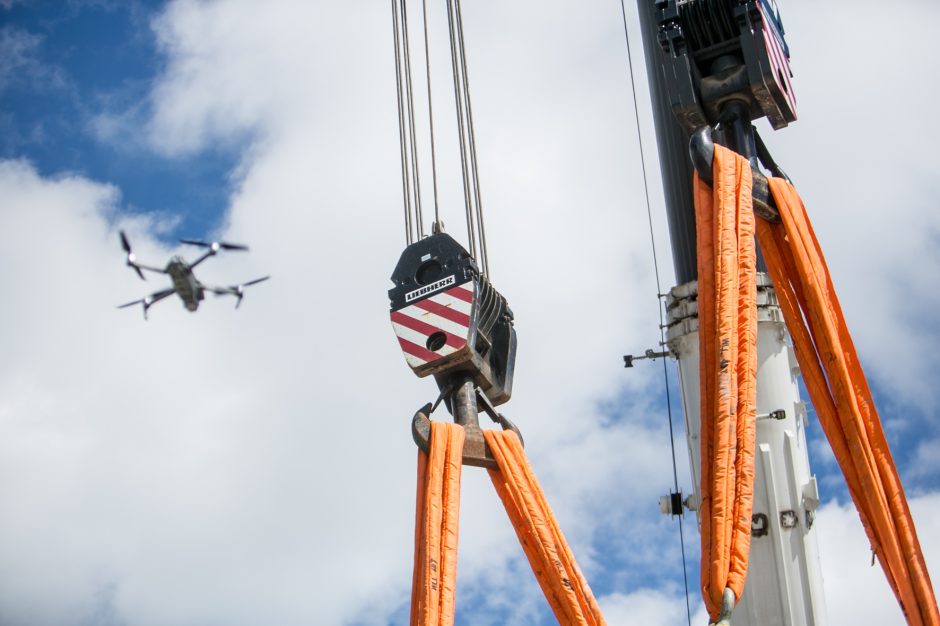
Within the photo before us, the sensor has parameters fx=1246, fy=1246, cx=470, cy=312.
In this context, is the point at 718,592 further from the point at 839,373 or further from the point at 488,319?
the point at 488,319

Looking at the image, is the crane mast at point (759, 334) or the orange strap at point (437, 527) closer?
the orange strap at point (437, 527)

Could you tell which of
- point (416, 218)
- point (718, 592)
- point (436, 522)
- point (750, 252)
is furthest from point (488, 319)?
point (718, 592)

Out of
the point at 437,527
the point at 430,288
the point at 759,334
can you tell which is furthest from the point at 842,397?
the point at 430,288

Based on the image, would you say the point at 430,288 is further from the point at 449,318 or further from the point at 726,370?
the point at 726,370

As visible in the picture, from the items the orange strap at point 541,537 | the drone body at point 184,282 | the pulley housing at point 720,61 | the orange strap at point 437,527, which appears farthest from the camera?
the pulley housing at point 720,61

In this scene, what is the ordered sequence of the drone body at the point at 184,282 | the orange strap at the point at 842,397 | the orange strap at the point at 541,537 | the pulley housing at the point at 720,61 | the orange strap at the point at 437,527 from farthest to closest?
1. the pulley housing at the point at 720,61
2. the orange strap at the point at 541,537
3. the orange strap at the point at 437,527
4. the drone body at the point at 184,282
5. the orange strap at the point at 842,397

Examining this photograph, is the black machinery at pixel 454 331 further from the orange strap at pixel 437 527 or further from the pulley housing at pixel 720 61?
the pulley housing at pixel 720 61

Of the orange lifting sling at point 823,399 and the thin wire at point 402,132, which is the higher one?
the thin wire at point 402,132

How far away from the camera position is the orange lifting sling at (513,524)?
7578 millimetres

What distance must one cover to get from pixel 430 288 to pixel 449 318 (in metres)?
0.28

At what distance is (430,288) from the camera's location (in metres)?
8.82

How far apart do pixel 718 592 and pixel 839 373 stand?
165cm

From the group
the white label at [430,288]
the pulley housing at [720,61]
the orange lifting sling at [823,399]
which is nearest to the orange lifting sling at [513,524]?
the white label at [430,288]

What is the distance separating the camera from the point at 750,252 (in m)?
7.11
